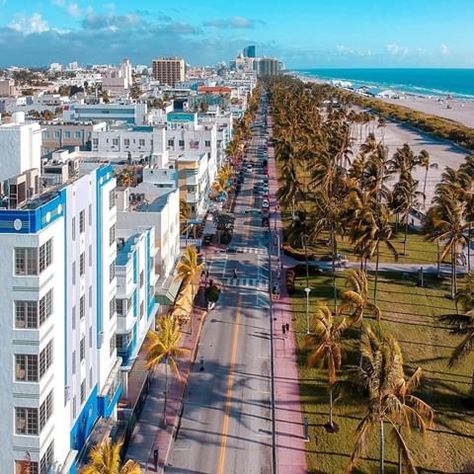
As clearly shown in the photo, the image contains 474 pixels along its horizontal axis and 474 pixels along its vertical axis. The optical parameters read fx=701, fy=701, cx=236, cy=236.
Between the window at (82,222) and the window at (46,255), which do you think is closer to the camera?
the window at (46,255)

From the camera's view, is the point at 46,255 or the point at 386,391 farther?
the point at 386,391

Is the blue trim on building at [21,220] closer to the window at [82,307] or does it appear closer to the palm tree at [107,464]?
the window at [82,307]

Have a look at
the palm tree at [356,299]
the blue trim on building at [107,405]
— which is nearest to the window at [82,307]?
the blue trim on building at [107,405]

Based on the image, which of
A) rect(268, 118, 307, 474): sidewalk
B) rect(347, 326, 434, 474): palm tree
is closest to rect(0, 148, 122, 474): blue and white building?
rect(268, 118, 307, 474): sidewalk

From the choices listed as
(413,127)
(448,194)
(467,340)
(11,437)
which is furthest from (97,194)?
(413,127)

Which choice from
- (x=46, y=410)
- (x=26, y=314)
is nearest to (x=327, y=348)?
(x=46, y=410)

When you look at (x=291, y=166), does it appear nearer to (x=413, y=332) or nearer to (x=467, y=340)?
(x=413, y=332)

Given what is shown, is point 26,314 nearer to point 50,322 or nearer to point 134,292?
point 50,322
